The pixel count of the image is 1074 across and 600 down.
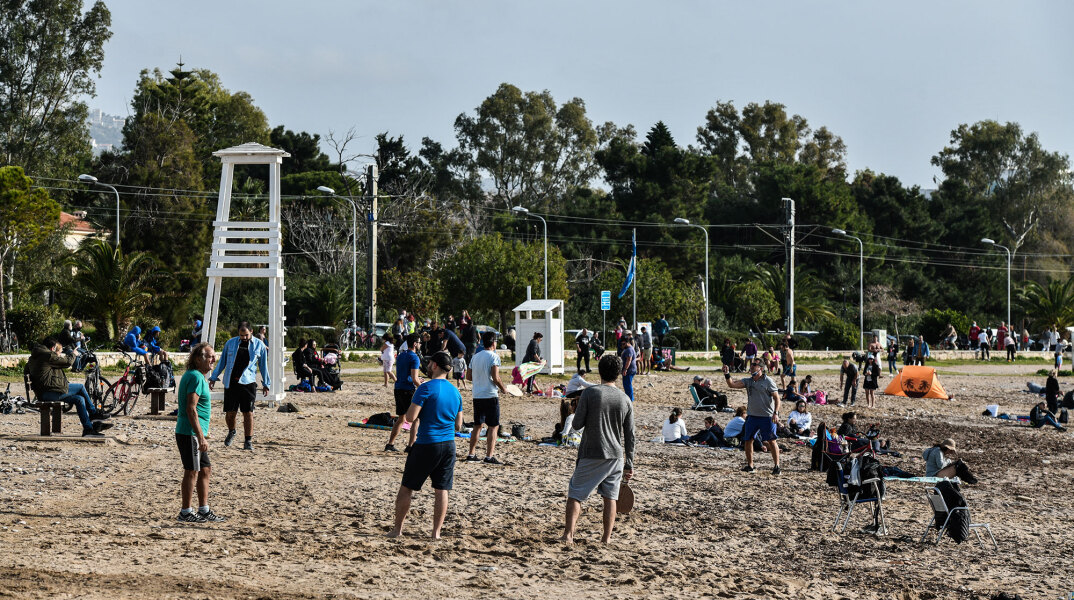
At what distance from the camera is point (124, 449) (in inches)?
520

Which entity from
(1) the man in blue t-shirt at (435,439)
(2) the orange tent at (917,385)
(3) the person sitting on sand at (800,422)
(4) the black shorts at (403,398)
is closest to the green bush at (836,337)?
(2) the orange tent at (917,385)

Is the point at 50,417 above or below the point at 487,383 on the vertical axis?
below

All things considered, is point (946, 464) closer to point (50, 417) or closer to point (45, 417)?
point (45, 417)

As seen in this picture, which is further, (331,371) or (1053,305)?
(1053,305)

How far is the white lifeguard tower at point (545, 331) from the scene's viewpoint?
27531 mm

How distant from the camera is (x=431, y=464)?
8406 millimetres

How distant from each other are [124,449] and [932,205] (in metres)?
68.1

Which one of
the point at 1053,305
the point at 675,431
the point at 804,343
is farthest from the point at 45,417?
the point at 1053,305

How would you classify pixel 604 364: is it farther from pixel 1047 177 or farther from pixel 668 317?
pixel 1047 177

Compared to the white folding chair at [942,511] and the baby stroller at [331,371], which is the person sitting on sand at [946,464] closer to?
the white folding chair at [942,511]

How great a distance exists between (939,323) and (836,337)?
24.3 ft

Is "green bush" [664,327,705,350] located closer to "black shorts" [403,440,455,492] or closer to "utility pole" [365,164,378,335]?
"utility pole" [365,164,378,335]

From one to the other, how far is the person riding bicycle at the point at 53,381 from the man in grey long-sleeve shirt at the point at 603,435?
7.69 m

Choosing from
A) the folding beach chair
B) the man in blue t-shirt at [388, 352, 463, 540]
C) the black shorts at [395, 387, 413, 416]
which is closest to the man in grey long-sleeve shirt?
the man in blue t-shirt at [388, 352, 463, 540]
